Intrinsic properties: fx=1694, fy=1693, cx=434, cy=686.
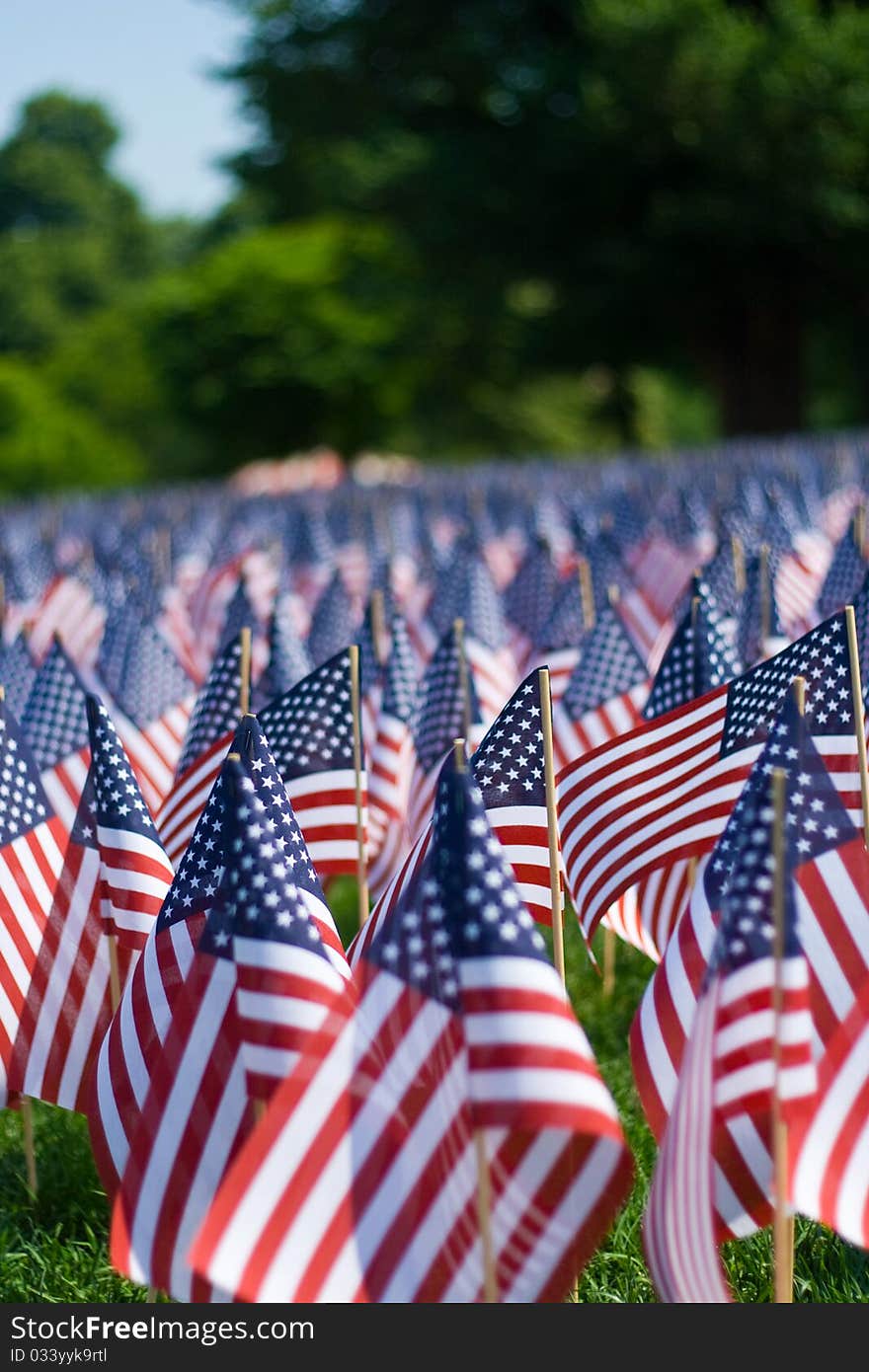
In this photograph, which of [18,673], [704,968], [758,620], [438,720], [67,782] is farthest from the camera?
[18,673]

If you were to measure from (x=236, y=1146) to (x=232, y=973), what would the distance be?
1.43 feet

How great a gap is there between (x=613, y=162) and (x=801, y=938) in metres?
33.4

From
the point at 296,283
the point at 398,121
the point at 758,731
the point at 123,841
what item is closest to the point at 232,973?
the point at 123,841

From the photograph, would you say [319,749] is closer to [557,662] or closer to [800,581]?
[557,662]

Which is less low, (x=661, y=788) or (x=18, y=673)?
(x=18, y=673)

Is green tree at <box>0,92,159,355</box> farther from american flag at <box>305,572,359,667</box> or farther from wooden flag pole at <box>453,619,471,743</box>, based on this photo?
wooden flag pole at <box>453,619,471,743</box>

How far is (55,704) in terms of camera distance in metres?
7.60

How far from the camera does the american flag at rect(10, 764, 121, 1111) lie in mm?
5293

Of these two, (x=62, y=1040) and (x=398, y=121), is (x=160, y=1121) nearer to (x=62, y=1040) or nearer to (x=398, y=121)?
(x=62, y=1040)

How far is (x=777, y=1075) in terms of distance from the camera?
379 centimetres

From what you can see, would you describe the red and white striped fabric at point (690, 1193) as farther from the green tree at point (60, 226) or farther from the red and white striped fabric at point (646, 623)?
the green tree at point (60, 226)

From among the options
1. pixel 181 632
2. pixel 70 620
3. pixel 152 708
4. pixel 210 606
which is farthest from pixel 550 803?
pixel 210 606

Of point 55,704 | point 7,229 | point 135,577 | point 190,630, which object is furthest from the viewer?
point 7,229

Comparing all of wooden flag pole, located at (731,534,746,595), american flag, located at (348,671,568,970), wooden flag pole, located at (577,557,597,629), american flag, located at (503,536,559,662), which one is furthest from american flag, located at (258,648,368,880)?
american flag, located at (503,536,559,662)
